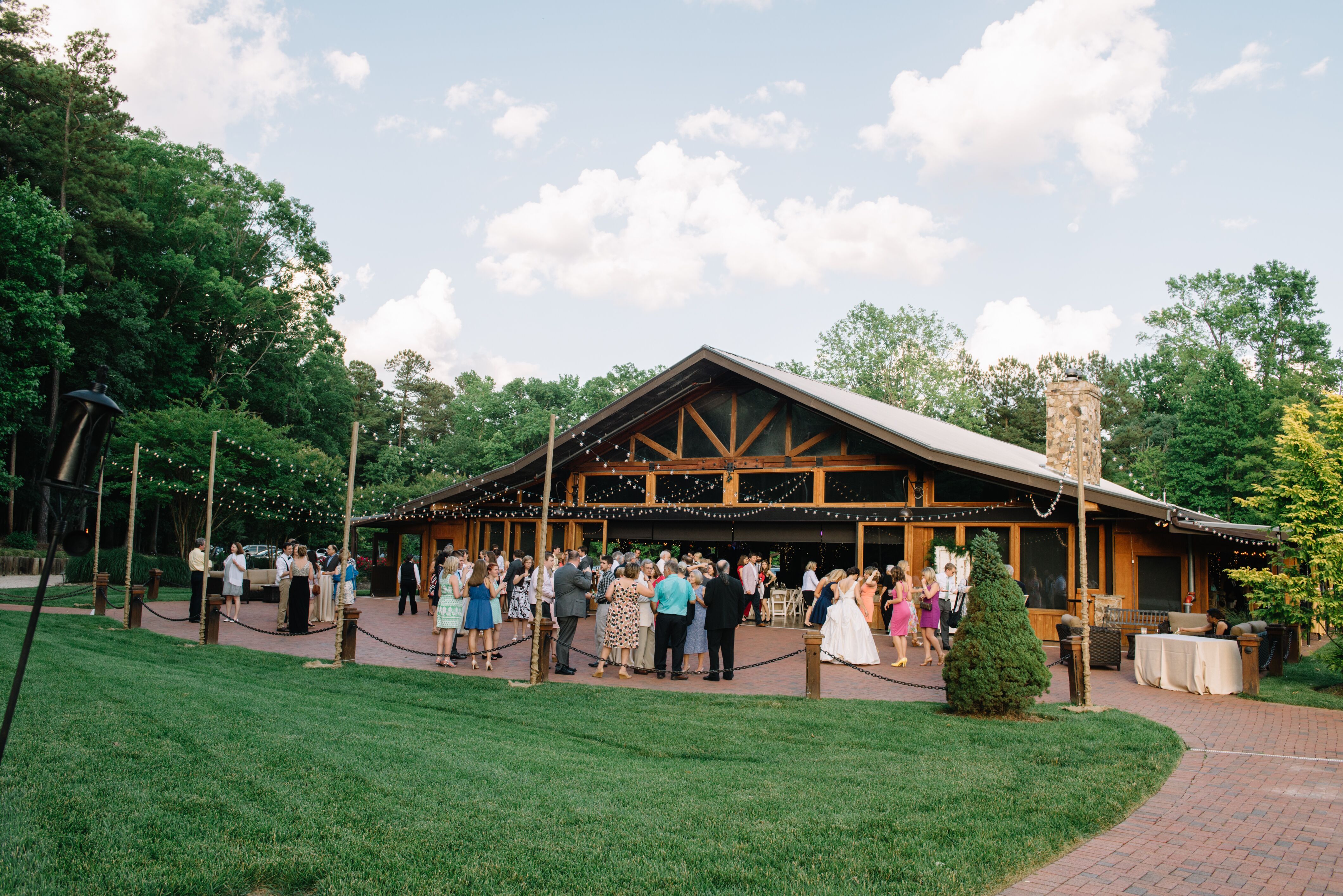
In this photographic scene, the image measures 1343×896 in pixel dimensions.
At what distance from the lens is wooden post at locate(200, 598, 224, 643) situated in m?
13.3

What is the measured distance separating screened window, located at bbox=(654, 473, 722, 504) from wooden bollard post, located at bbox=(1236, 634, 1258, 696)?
11211mm

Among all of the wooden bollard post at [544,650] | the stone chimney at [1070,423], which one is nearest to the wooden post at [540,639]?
the wooden bollard post at [544,650]

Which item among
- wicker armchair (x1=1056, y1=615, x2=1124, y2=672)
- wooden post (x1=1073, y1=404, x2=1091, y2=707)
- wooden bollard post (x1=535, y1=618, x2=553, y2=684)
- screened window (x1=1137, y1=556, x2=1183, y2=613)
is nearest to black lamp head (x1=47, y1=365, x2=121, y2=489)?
wooden bollard post (x1=535, y1=618, x2=553, y2=684)

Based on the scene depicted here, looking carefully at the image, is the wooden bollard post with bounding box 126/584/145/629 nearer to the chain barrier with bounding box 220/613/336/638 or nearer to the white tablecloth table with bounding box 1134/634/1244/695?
the chain barrier with bounding box 220/613/336/638

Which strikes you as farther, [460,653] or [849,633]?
[849,633]

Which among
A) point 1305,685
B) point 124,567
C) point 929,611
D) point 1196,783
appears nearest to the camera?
point 1196,783

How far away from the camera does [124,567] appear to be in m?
24.6

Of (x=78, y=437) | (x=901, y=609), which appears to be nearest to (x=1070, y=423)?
(x=901, y=609)

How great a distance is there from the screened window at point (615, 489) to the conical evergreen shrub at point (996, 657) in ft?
42.2

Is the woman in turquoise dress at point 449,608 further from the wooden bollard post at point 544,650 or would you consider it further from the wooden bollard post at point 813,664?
the wooden bollard post at point 813,664

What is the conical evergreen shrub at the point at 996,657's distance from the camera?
8.84m

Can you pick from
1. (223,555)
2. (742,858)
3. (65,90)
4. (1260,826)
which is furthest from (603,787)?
(65,90)

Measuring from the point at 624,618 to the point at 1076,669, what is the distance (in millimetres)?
5570

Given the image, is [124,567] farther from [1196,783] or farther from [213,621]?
[1196,783]
